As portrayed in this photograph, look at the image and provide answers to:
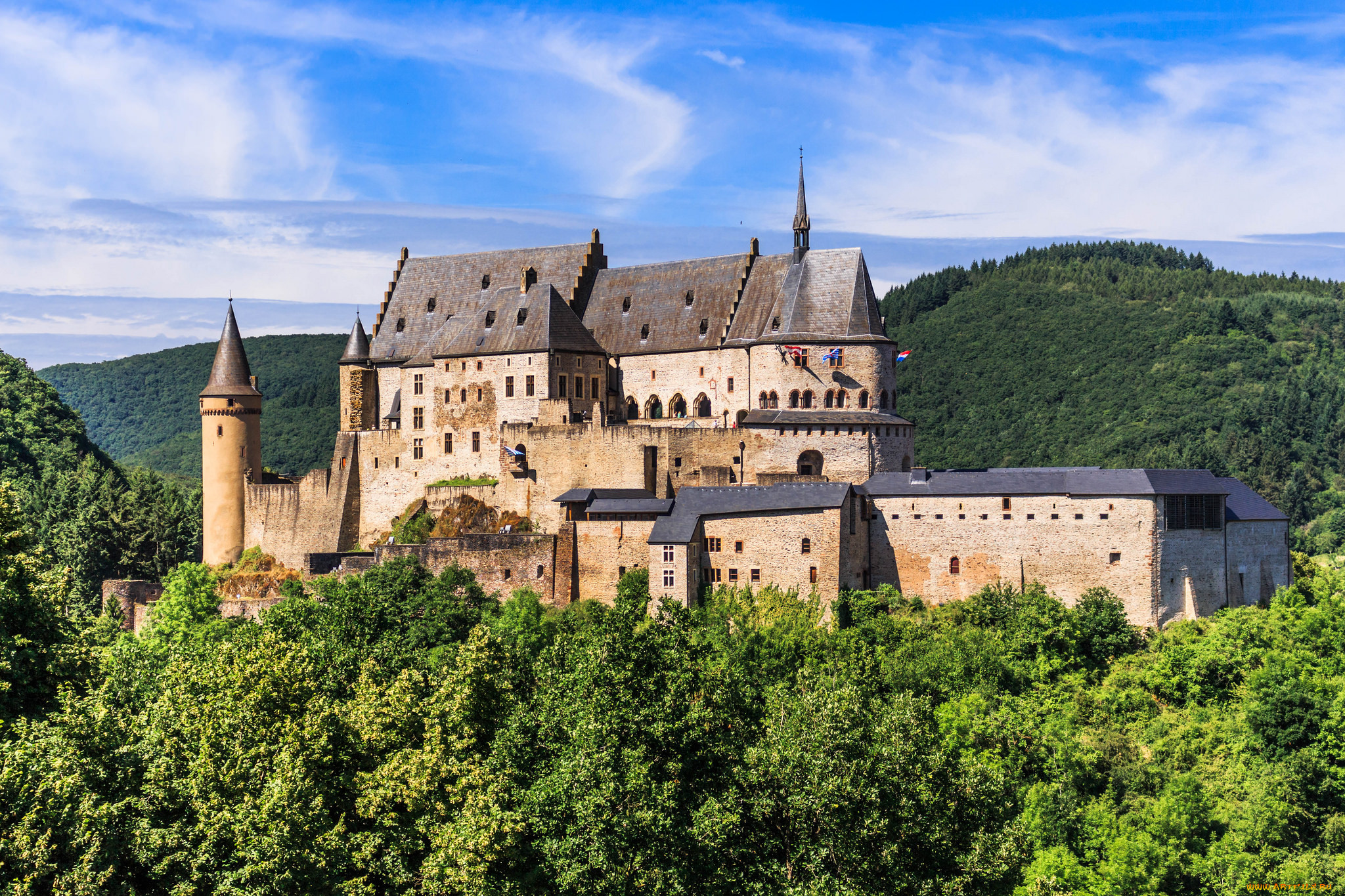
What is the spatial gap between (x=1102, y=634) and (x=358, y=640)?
26.0m

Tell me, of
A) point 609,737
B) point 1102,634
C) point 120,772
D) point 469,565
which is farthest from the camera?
point 469,565

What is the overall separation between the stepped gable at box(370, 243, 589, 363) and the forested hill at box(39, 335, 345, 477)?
4299cm

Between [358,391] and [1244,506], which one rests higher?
[358,391]

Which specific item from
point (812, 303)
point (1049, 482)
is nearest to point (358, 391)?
point (812, 303)

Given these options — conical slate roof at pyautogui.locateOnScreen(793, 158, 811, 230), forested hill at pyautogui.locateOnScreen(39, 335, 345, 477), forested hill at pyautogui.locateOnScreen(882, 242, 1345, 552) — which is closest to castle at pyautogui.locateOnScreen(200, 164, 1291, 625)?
conical slate roof at pyautogui.locateOnScreen(793, 158, 811, 230)

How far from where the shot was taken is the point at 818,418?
58.0 meters

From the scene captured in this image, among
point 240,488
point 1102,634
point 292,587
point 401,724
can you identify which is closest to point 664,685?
point 401,724

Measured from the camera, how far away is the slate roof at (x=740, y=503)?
51.7 meters

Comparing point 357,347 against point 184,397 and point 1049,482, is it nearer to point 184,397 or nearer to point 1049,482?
point 1049,482

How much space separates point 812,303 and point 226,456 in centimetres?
2897

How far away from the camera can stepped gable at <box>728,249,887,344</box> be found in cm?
6069

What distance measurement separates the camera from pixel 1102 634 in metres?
49.4

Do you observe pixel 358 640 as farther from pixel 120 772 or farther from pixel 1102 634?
pixel 1102 634

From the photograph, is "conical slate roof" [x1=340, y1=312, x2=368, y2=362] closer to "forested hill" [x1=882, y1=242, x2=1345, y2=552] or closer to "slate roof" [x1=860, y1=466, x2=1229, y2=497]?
"slate roof" [x1=860, y1=466, x2=1229, y2=497]
